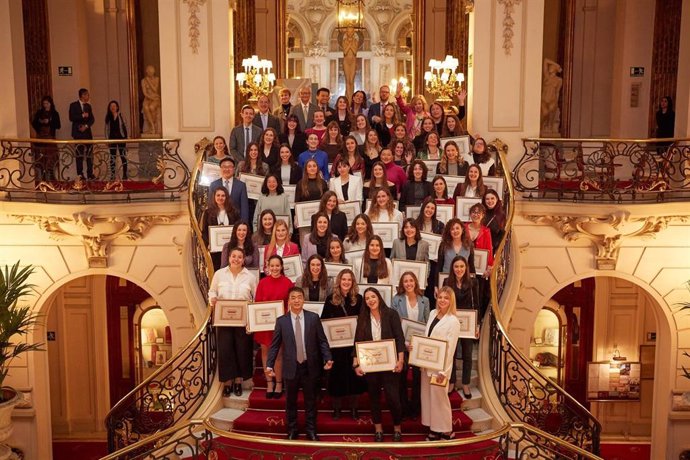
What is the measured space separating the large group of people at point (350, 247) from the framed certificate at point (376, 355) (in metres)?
0.09

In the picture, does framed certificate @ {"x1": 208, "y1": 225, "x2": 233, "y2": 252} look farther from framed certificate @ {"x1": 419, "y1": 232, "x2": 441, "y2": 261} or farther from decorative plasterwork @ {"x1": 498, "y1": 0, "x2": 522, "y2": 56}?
decorative plasterwork @ {"x1": 498, "y1": 0, "x2": 522, "y2": 56}

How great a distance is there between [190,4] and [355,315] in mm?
6523

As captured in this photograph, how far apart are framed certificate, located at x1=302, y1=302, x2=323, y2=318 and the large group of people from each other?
0.07 meters

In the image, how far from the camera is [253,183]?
997 centimetres

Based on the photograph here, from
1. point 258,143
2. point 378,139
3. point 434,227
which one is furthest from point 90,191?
point 434,227

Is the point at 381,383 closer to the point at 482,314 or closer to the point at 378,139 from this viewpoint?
the point at 482,314

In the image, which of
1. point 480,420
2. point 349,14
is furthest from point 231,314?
point 349,14

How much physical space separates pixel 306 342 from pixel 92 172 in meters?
5.81

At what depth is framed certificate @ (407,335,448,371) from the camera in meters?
7.37

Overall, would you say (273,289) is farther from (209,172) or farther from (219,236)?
(209,172)

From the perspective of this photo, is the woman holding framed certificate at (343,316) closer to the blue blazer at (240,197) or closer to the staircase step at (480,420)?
the staircase step at (480,420)

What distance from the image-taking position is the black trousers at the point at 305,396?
7.58m

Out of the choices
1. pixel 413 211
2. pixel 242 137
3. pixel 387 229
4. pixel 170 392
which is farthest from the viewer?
pixel 242 137

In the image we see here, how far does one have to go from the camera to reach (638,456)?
1462 cm
